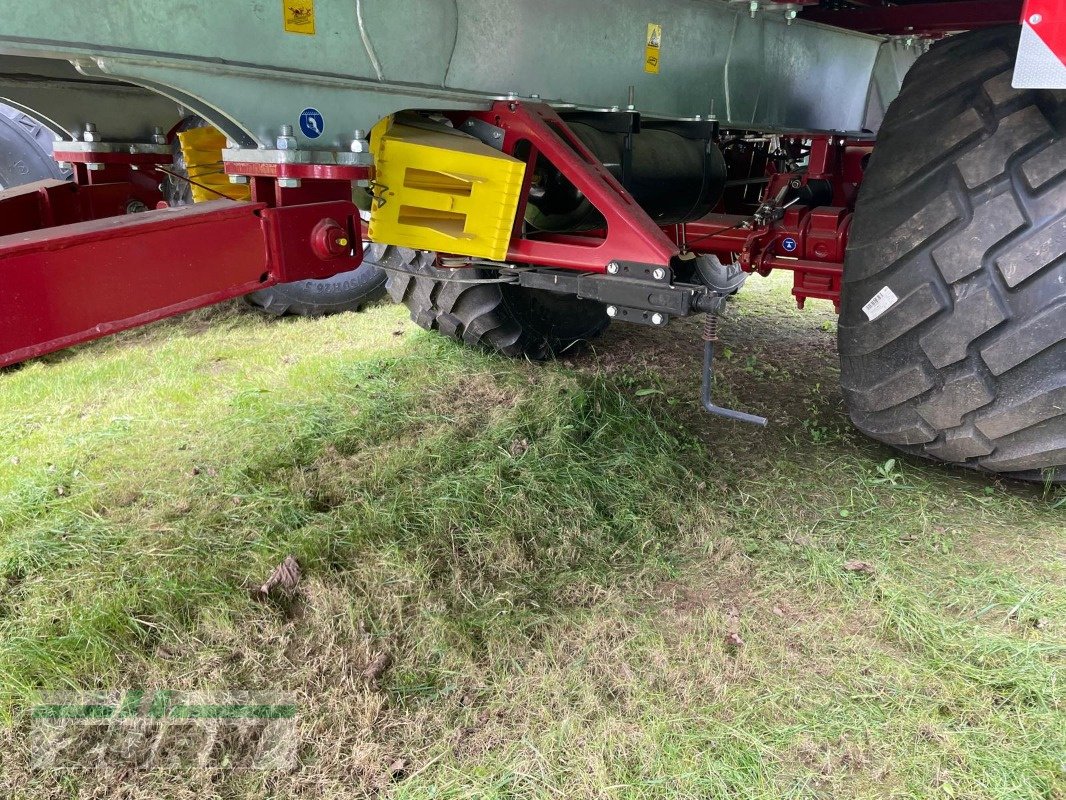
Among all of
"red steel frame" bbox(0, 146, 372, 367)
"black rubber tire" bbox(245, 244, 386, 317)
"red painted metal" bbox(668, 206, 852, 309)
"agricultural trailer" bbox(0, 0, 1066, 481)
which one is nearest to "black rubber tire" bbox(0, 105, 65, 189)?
"black rubber tire" bbox(245, 244, 386, 317)

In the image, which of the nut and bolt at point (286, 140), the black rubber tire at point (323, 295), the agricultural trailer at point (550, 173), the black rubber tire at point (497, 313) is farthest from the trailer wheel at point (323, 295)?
the nut and bolt at point (286, 140)

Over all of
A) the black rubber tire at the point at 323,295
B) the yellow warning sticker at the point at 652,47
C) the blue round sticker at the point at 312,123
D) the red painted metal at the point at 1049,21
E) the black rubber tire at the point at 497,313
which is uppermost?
the red painted metal at the point at 1049,21

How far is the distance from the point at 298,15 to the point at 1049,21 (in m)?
1.70

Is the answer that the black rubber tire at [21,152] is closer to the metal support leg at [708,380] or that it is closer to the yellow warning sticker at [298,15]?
the yellow warning sticker at [298,15]

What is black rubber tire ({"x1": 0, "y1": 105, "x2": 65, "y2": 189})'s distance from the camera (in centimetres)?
428

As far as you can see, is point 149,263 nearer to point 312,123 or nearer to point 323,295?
point 312,123

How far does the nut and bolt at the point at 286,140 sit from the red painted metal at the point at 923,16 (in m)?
2.25

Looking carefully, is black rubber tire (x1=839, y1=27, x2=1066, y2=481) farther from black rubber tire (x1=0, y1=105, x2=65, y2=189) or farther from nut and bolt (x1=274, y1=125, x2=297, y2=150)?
black rubber tire (x1=0, y1=105, x2=65, y2=189)

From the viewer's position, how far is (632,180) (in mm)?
2523

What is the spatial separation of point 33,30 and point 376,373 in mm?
2183

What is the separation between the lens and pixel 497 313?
3.29 m

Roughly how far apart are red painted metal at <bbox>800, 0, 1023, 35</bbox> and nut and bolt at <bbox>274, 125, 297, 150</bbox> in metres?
2.25

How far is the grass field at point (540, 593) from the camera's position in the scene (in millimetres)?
1495

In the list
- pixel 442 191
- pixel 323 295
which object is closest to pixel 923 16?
pixel 442 191
